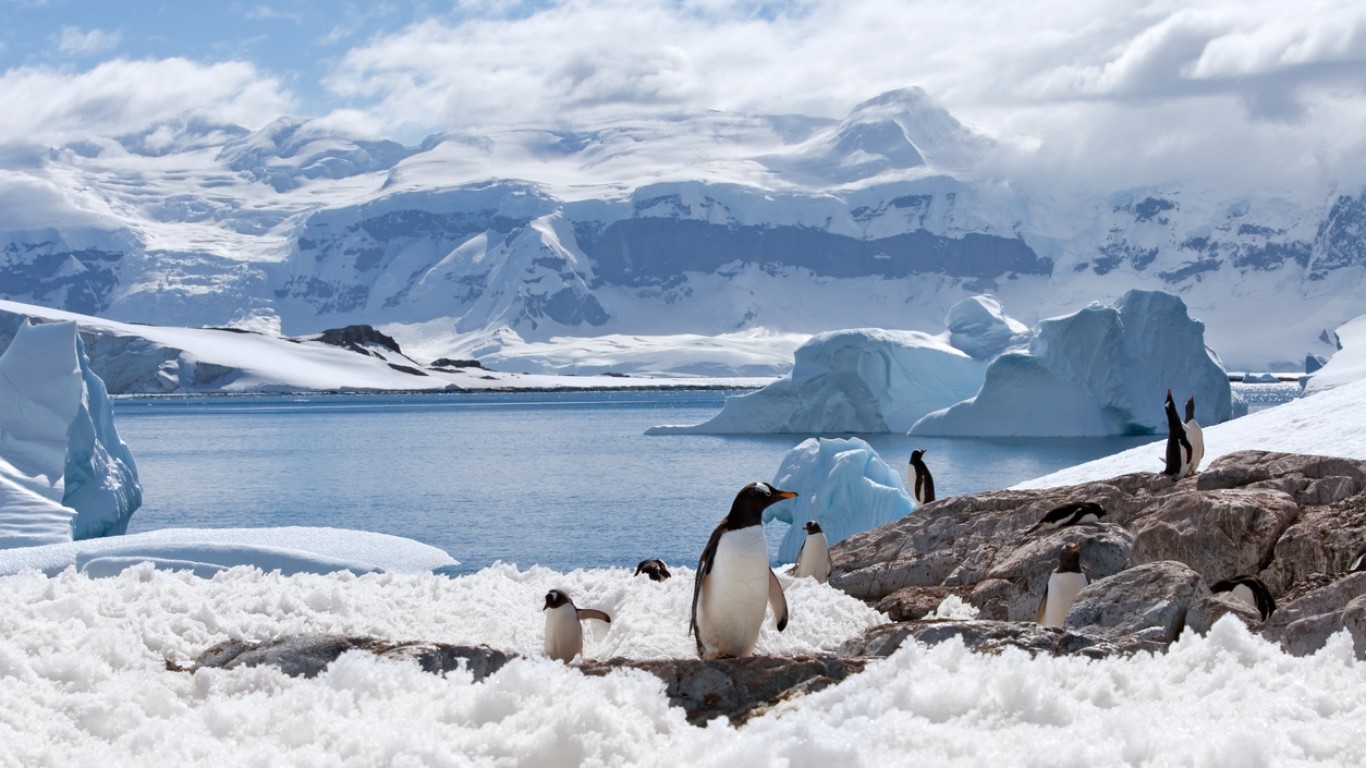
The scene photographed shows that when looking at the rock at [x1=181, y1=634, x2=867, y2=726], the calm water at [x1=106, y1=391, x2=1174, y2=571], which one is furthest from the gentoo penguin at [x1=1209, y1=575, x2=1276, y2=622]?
the calm water at [x1=106, y1=391, x2=1174, y2=571]

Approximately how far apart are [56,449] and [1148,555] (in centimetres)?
1702

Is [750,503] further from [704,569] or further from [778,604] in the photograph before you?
[778,604]

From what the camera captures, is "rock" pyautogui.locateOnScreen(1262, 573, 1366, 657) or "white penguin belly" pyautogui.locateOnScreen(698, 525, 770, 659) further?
"white penguin belly" pyautogui.locateOnScreen(698, 525, 770, 659)

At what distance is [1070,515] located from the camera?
10.2 meters

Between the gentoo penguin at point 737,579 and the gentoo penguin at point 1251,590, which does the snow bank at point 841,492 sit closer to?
the gentoo penguin at point 1251,590

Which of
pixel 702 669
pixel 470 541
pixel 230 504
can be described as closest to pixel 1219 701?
pixel 702 669

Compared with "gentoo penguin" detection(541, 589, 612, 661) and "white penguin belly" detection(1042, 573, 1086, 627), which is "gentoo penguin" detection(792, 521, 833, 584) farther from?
"gentoo penguin" detection(541, 589, 612, 661)

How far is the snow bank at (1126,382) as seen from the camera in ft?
150

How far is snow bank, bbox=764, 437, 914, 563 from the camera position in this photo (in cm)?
2125

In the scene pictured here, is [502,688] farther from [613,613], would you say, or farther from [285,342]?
[285,342]

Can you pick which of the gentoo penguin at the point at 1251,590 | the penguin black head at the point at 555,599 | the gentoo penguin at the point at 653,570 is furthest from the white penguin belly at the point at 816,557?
the penguin black head at the point at 555,599

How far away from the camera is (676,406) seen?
9938cm

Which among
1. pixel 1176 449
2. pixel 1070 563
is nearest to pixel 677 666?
pixel 1070 563

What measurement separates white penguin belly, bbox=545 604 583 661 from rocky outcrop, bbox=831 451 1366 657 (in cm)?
197
